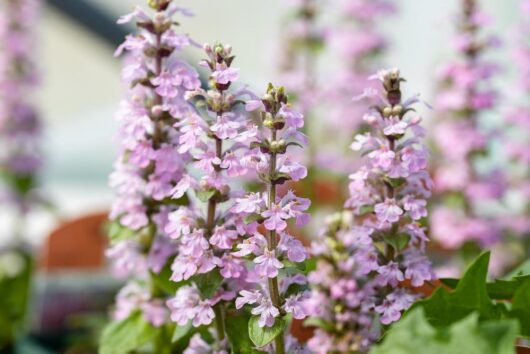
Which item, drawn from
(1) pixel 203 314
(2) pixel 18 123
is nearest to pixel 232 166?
(1) pixel 203 314

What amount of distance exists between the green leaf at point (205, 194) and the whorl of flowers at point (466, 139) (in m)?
0.76

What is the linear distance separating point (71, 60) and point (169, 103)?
3.77m

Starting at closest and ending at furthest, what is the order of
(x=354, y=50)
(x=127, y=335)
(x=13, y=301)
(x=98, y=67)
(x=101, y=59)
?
(x=127, y=335) → (x=13, y=301) → (x=354, y=50) → (x=101, y=59) → (x=98, y=67)

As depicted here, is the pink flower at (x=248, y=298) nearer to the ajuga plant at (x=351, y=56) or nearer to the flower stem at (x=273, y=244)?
the flower stem at (x=273, y=244)

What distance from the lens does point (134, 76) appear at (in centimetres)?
85

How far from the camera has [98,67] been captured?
4.27 m

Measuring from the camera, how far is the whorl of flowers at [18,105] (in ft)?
6.15

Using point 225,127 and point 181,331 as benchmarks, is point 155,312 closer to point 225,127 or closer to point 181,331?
point 181,331

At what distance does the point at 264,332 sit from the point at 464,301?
17cm

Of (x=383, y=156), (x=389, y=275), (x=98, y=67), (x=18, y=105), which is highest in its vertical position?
(x=98, y=67)

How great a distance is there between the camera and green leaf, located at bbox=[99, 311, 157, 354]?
3.08 feet

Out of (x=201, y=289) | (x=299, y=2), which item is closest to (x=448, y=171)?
(x=299, y=2)

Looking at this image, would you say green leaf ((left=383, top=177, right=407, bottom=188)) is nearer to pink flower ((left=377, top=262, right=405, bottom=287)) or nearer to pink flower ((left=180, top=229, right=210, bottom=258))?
pink flower ((left=377, top=262, right=405, bottom=287))

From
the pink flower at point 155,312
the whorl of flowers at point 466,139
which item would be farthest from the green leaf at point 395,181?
the whorl of flowers at point 466,139
